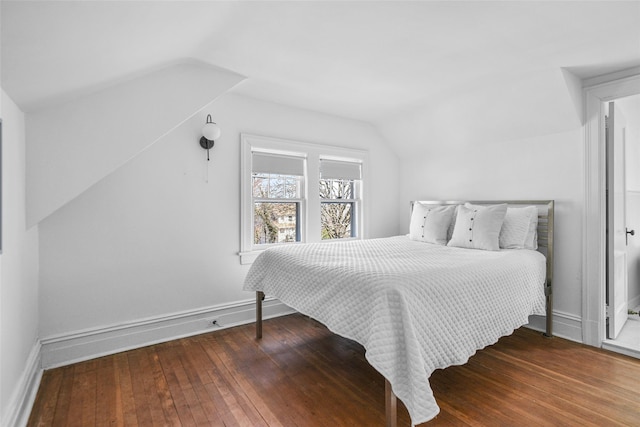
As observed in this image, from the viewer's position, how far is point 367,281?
1.77 m

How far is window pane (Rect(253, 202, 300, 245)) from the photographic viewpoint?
11.7ft

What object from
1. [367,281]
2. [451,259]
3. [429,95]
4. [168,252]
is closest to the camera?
[367,281]

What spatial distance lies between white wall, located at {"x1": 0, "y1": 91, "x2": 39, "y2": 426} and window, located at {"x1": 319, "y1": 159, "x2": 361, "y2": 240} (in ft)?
9.08

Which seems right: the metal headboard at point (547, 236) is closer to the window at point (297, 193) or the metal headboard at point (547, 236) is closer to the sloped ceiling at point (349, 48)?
the sloped ceiling at point (349, 48)

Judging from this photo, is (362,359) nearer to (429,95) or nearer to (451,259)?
(451,259)

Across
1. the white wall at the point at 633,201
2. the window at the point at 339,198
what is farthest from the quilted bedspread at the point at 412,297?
the white wall at the point at 633,201

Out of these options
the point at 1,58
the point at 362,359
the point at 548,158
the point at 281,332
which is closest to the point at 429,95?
the point at 548,158

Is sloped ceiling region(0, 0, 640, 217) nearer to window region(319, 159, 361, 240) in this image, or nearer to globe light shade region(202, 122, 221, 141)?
globe light shade region(202, 122, 221, 141)

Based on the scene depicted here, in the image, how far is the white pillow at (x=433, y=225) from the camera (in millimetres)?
3332

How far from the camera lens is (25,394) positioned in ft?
6.11

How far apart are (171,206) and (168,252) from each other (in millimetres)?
430

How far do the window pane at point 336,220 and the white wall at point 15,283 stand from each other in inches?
110

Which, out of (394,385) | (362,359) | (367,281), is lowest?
(362,359)

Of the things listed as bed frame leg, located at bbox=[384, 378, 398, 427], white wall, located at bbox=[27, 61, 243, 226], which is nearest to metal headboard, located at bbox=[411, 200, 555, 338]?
bed frame leg, located at bbox=[384, 378, 398, 427]
